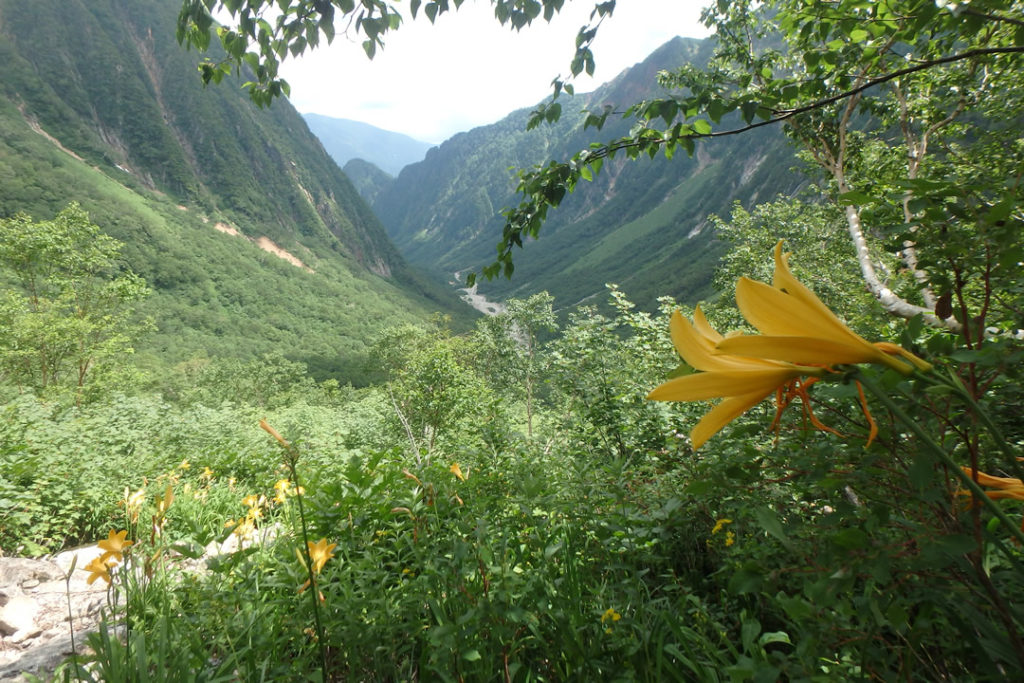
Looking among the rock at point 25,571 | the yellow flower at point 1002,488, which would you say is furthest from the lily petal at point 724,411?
the rock at point 25,571

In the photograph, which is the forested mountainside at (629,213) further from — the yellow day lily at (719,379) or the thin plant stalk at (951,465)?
the thin plant stalk at (951,465)

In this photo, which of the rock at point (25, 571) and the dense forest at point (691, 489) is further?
the rock at point (25, 571)

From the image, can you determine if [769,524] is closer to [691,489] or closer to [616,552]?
[691,489]

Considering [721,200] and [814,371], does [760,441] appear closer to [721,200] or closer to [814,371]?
[814,371]

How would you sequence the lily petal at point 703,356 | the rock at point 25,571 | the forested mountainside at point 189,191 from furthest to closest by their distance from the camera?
the forested mountainside at point 189,191
the rock at point 25,571
the lily petal at point 703,356

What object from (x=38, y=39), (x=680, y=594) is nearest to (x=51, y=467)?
(x=680, y=594)

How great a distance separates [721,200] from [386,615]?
126m

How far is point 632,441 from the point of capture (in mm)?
3854

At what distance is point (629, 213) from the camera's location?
144 m

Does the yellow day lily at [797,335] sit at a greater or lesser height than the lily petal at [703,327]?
greater

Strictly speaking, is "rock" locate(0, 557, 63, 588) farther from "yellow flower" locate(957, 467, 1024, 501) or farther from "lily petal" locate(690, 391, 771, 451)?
"yellow flower" locate(957, 467, 1024, 501)

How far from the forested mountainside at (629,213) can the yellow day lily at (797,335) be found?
70.0 metres

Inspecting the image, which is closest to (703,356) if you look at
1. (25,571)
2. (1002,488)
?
(1002,488)

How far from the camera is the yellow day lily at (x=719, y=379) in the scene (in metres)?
0.49
